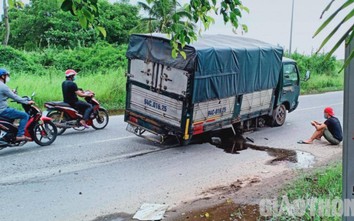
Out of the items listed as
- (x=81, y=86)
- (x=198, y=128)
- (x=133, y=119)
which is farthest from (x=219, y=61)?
(x=81, y=86)

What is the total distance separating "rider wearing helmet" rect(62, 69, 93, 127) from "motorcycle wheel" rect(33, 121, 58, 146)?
1203 millimetres

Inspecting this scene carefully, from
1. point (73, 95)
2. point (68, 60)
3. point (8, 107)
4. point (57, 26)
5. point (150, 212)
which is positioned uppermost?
point (57, 26)

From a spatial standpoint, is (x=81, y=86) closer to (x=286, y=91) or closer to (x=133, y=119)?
(x=133, y=119)

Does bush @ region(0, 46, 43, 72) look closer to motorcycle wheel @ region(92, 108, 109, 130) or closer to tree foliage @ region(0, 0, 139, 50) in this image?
tree foliage @ region(0, 0, 139, 50)

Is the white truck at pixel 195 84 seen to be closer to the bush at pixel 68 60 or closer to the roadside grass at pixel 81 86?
the roadside grass at pixel 81 86

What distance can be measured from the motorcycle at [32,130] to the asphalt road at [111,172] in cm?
21

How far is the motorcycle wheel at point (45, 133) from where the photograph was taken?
26.8 ft

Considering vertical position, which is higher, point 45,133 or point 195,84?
point 195,84

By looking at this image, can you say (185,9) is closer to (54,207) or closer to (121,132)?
(54,207)

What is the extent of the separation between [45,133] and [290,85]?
7.28 meters

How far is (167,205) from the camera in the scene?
5555 mm

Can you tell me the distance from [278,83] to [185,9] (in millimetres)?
7725

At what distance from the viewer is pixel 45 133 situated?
27.3ft

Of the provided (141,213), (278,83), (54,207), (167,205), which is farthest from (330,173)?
(278,83)
